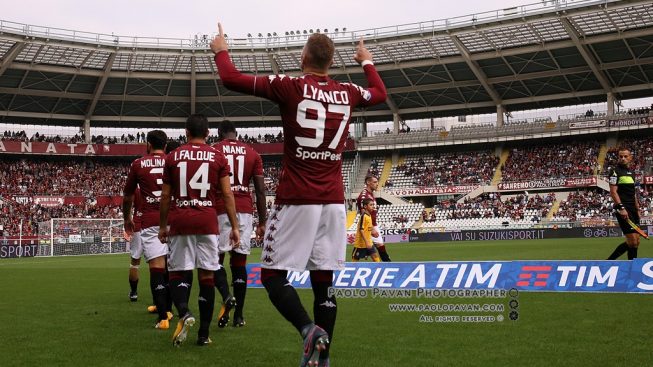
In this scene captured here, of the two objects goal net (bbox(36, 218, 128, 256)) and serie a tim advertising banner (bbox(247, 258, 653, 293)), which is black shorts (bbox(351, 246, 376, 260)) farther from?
goal net (bbox(36, 218, 128, 256))

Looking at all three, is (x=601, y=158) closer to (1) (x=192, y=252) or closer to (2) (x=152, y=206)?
(2) (x=152, y=206)

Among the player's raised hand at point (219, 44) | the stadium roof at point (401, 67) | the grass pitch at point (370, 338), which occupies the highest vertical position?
the stadium roof at point (401, 67)

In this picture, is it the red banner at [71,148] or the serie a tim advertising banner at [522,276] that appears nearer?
the serie a tim advertising banner at [522,276]

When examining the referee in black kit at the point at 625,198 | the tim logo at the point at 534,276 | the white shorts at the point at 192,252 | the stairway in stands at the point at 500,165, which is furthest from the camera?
the stairway in stands at the point at 500,165

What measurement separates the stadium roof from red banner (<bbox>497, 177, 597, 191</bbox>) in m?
7.78

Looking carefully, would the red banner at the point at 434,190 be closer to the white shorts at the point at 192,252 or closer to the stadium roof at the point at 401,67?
the stadium roof at the point at 401,67

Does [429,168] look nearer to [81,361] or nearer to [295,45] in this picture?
[295,45]

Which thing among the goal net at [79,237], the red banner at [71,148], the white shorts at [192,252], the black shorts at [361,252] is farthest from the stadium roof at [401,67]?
the white shorts at [192,252]

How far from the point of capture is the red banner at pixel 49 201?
5176 centimetres

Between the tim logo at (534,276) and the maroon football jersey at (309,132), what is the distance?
586 centimetres

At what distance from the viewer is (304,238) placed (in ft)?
14.9

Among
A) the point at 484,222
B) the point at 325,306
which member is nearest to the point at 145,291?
the point at 325,306

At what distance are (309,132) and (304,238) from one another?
80cm

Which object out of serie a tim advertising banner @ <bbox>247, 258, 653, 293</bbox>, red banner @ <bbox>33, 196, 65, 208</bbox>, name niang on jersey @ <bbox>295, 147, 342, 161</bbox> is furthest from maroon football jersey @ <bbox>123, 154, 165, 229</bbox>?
red banner @ <bbox>33, 196, 65, 208</bbox>
